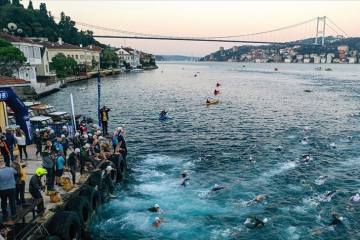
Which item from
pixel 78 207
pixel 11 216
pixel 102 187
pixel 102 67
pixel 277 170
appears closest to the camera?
pixel 11 216

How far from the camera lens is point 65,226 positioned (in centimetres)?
1705

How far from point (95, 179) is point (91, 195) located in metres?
1.76

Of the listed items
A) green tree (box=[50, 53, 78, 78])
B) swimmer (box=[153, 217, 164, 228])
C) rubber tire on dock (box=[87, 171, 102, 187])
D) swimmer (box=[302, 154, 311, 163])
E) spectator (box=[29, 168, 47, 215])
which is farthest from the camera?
green tree (box=[50, 53, 78, 78])


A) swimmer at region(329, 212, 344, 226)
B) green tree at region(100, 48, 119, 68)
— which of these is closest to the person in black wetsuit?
swimmer at region(329, 212, 344, 226)

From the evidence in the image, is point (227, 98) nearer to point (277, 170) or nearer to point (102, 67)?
point (277, 170)

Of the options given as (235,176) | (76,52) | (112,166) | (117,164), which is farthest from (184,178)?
(76,52)

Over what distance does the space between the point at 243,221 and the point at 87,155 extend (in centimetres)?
1060

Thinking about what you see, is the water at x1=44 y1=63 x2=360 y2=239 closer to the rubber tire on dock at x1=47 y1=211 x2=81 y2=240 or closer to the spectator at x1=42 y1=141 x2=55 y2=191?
the rubber tire on dock at x1=47 y1=211 x2=81 y2=240

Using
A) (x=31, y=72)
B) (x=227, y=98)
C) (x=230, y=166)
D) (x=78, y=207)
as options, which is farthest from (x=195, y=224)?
(x=31, y=72)

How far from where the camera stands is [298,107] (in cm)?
7206

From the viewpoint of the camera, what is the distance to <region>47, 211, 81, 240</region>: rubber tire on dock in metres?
16.9

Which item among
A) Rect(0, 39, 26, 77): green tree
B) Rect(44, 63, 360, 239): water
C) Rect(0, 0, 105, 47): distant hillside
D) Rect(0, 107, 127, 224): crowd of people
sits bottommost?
Rect(44, 63, 360, 239): water

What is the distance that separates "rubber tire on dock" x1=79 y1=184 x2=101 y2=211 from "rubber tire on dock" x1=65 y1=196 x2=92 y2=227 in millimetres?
557

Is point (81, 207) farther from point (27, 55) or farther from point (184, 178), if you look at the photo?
point (27, 55)
